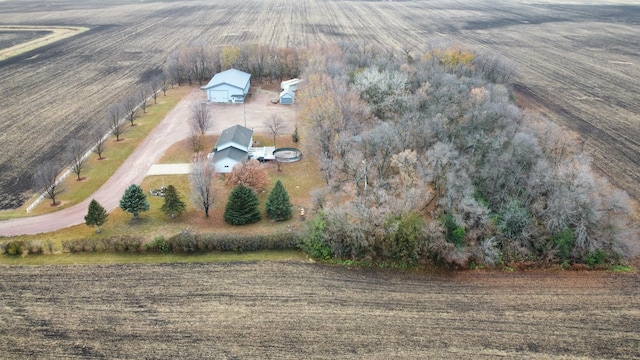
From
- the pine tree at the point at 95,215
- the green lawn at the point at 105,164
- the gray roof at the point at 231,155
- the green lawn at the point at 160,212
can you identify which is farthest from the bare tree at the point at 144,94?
the pine tree at the point at 95,215

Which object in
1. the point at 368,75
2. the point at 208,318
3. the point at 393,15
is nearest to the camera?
the point at 208,318

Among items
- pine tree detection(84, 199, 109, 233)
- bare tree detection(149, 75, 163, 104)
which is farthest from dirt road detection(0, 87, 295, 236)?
bare tree detection(149, 75, 163, 104)

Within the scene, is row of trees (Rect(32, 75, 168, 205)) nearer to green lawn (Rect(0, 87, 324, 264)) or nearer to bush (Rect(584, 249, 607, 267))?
green lawn (Rect(0, 87, 324, 264))

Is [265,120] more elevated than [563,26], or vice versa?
[563,26]

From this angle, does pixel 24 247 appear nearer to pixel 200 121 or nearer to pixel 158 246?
pixel 158 246

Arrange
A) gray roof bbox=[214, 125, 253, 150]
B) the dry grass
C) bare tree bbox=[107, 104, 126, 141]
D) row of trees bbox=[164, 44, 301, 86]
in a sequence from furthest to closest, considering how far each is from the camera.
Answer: the dry grass, row of trees bbox=[164, 44, 301, 86], bare tree bbox=[107, 104, 126, 141], gray roof bbox=[214, 125, 253, 150]

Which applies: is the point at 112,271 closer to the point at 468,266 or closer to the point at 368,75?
the point at 468,266

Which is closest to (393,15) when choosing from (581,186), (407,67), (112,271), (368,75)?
(407,67)

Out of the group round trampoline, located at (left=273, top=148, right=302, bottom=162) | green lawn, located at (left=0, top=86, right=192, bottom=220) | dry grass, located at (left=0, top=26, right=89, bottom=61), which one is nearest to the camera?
green lawn, located at (left=0, top=86, right=192, bottom=220)
